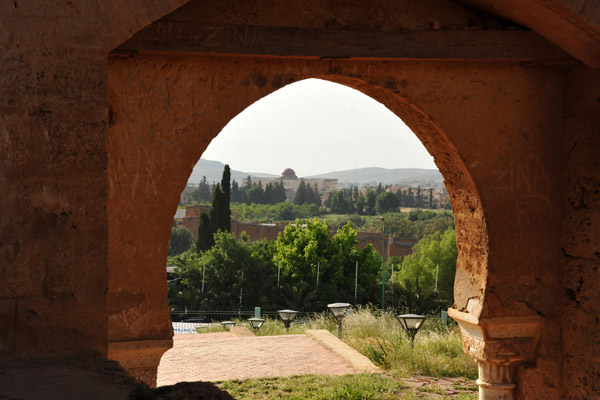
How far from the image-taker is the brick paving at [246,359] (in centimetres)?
805

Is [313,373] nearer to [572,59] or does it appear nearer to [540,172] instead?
[540,172]

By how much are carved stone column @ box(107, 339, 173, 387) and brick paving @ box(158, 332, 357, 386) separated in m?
3.80

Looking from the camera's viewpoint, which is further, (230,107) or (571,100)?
(571,100)

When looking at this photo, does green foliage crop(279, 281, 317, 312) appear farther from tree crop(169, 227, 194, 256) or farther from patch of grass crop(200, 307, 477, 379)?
tree crop(169, 227, 194, 256)

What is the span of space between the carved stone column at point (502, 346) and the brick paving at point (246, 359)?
3.45 meters

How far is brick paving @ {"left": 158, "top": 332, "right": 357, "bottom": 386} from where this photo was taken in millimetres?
8047

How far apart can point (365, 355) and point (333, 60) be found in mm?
5997

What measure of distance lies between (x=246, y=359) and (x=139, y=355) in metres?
5.13

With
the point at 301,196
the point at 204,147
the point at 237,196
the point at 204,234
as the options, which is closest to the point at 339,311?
the point at 204,147

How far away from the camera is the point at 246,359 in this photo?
8.88 metres

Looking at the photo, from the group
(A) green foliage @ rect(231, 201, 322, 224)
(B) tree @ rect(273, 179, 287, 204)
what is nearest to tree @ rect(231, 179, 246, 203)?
(B) tree @ rect(273, 179, 287, 204)

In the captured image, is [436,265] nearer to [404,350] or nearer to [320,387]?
[404,350]

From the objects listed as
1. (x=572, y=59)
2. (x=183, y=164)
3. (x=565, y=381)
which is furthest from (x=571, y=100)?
(x=183, y=164)

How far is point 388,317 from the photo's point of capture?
12.0 metres
